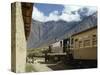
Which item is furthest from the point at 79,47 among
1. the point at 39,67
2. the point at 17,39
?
the point at 17,39

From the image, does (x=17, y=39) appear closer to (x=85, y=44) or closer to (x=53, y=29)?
(x=53, y=29)

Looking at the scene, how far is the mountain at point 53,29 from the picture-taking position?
116 inches

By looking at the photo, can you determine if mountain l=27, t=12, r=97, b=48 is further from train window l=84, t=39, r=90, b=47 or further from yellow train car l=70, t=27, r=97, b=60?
train window l=84, t=39, r=90, b=47

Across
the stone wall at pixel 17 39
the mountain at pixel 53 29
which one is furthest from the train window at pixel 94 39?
the stone wall at pixel 17 39

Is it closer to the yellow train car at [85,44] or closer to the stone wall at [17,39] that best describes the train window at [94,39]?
the yellow train car at [85,44]

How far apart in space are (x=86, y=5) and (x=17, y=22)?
1084 mm

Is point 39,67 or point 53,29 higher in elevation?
point 53,29

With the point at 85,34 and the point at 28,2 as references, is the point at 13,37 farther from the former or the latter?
the point at 85,34

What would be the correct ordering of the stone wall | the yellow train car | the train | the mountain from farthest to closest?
the yellow train car
the train
the mountain
the stone wall

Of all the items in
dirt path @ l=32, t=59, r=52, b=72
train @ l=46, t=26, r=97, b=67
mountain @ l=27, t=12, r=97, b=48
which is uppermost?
mountain @ l=27, t=12, r=97, b=48

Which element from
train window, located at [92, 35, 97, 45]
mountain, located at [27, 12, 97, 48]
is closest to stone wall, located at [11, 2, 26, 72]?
mountain, located at [27, 12, 97, 48]

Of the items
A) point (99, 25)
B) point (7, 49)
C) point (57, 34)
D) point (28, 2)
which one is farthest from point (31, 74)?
point (99, 25)

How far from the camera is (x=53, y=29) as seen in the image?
10.1ft

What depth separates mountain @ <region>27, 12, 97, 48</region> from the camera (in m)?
2.95
